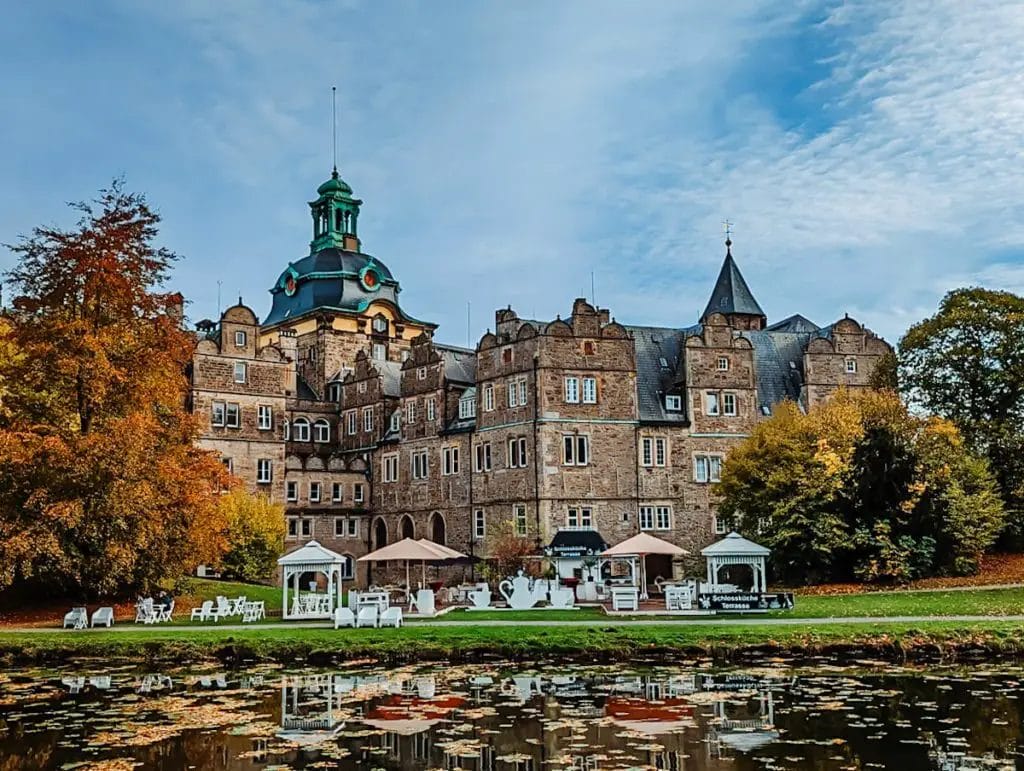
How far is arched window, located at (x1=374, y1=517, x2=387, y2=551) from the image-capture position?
6334 centimetres

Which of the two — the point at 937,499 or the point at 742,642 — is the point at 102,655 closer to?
the point at 742,642

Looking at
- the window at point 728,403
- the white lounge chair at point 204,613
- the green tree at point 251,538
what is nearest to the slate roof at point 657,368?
the window at point 728,403

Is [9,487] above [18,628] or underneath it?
above

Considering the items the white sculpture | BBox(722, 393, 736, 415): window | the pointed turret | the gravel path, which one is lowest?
the gravel path

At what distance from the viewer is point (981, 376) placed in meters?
48.8

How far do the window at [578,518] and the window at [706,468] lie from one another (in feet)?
19.2

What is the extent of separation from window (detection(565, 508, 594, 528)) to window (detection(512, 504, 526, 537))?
199 cm

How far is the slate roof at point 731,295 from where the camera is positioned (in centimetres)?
7100

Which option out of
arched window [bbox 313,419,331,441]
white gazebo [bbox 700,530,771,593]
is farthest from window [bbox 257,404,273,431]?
white gazebo [bbox 700,530,771,593]

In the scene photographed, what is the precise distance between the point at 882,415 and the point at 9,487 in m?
29.9

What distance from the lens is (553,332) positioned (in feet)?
175

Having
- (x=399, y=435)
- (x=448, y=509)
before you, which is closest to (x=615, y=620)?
(x=448, y=509)

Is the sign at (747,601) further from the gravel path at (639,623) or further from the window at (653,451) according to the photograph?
the window at (653,451)

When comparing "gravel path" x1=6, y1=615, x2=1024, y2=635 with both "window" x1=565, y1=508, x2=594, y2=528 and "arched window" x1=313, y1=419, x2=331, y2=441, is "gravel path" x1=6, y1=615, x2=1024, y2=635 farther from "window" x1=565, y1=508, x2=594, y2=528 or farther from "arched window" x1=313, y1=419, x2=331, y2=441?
"arched window" x1=313, y1=419, x2=331, y2=441
